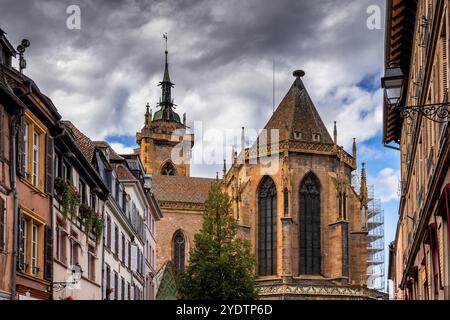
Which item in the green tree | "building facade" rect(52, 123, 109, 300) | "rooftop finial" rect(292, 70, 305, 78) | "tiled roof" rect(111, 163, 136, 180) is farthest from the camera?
"rooftop finial" rect(292, 70, 305, 78)

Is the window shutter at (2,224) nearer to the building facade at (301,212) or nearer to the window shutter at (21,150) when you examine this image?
the window shutter at (21,150)

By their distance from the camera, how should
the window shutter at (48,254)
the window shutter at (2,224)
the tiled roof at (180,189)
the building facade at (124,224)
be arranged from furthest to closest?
the tiled roof at (180,189) → the building facade at (124,224) → the window shutter at (48,254) → the window shutter at (2,224)

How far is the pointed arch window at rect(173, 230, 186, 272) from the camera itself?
262ft

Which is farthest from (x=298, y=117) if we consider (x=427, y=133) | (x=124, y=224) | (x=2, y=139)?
(x=2, y=139)

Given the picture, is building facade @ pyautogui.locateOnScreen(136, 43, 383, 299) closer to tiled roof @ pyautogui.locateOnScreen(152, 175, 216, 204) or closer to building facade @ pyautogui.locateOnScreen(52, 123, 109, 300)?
tiled roof @ pyautogui.locateOnScreen(152, 175, 216, 204)

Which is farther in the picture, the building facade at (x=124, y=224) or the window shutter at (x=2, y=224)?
the building facade at (x=124, y=224)

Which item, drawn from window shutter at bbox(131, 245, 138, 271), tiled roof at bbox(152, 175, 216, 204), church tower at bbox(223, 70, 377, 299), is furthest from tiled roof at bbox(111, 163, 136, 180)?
tiled roof at bbox(152, 175, 216, 204)

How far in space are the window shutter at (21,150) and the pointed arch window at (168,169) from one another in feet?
257

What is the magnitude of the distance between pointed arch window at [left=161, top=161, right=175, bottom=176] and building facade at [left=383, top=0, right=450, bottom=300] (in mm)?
67897

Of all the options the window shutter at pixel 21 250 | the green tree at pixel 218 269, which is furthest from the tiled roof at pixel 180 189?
the window shutter at pixel 21 250

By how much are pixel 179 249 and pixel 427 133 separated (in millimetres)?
63412

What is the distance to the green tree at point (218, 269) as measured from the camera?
43.8 meters

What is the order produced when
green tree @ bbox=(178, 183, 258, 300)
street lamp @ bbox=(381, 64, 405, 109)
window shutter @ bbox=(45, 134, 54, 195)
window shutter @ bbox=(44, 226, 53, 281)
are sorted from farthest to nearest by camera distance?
green tree @ bbox=(178, 183, 258, 300)
window shutter @ bbox=(45, 134, 54, 195)
window shutter @ bbox=(44, 226, 53, 281)
street lamp @ bbox=(381, 64, 405, 109)
